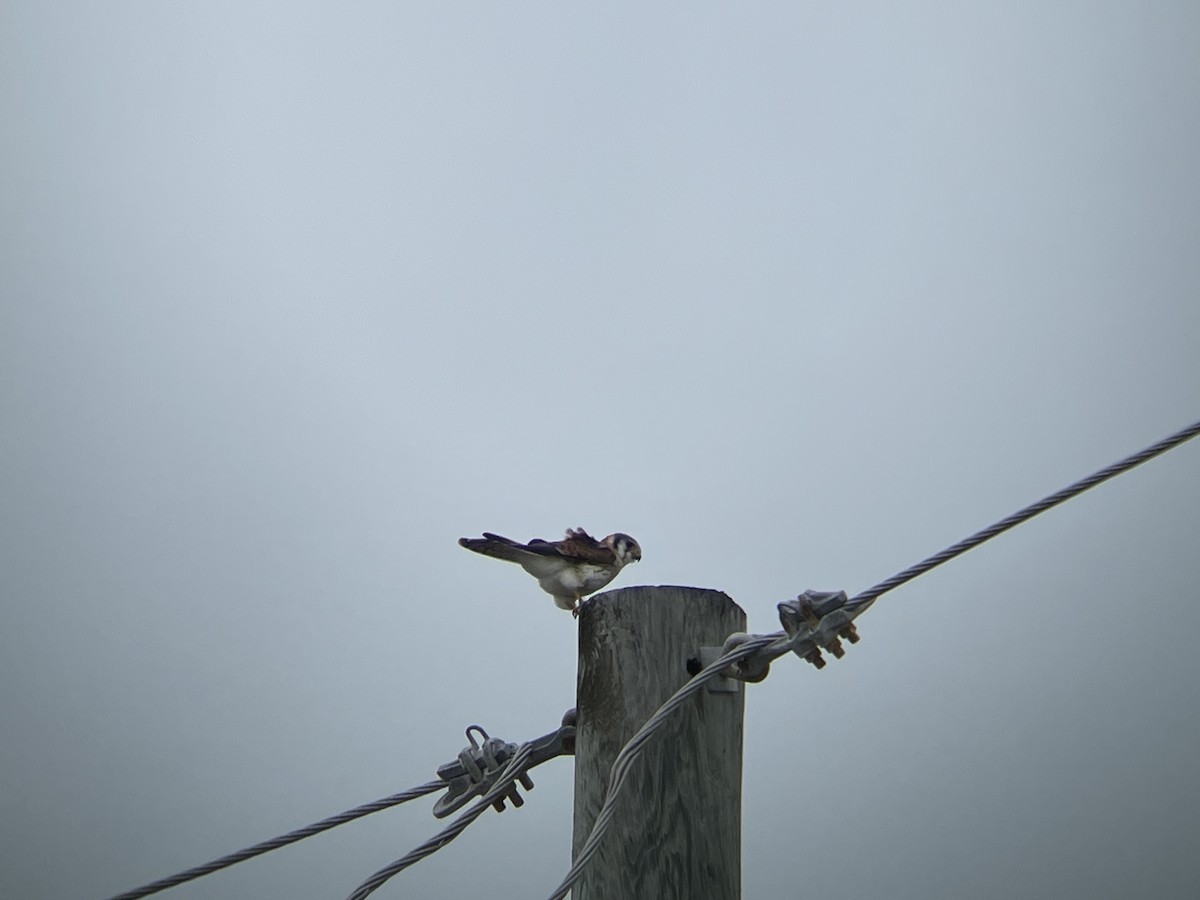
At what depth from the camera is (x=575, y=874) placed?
7.04 feet

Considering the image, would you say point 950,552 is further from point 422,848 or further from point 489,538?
point 489,538

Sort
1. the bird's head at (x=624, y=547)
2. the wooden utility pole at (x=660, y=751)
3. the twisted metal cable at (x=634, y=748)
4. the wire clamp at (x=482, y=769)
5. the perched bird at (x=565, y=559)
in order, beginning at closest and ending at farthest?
the twisted metal cable at (x=634, y=748) < the wooden utility pole at (x=660, y=751) < the wire clamp at (x=482, y=769) < the perched bird at (x=565, y=559) < the bird's head at (x=624, y=547)

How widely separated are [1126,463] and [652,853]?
129cm

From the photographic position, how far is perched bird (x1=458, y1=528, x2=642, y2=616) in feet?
18.6

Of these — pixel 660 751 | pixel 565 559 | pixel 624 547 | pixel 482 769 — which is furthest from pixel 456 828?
pixel 624 547

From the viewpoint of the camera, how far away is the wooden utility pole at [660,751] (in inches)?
89.2

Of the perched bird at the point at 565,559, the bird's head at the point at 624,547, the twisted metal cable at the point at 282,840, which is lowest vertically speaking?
the twisted metal cable at the point at 282,840

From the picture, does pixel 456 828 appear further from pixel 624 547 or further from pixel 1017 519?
pixel 624 547

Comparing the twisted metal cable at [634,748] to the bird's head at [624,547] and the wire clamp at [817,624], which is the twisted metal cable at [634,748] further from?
the bird's head at [624,547]

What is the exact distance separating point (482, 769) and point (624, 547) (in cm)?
337

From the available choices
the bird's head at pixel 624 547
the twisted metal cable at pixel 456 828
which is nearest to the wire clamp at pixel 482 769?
the twisted metal cable at pixel 456 828

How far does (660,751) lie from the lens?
7.59 ft

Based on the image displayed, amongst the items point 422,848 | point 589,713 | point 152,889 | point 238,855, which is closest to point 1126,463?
point 589,713

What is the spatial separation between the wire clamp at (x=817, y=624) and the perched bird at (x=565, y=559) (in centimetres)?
338
